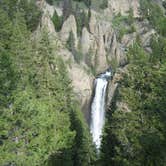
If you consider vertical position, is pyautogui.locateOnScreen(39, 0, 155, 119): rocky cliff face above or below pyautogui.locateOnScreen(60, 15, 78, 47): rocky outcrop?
below

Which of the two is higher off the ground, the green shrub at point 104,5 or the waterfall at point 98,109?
the green shrub at point 104,5

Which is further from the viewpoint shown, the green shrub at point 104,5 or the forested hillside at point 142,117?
the green shrub at point 104,5

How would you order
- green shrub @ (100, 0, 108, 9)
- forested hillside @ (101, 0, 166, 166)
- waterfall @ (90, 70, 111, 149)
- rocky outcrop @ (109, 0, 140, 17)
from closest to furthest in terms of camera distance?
1. forested hillside @ (101, 0, 166, 166)
2. waterfall @ (90, 70, 111, 149)
3. green shrub @ (100, 0, 108, 9)
4. rocky outcrop @ (109, 0, 140, 17)

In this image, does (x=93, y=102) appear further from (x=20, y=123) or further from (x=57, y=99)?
(x=20, y=123)

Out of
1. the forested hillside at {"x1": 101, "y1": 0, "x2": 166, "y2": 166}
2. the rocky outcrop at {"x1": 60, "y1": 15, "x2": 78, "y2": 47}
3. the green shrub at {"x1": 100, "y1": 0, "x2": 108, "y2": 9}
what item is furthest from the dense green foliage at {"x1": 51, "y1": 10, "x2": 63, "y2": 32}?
the forested hillside at {"x1": 101, "y1": 0, "x2": 166, "y2": 166}

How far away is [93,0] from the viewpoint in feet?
376

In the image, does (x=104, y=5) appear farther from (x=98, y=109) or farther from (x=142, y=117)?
(x=142, y=117)

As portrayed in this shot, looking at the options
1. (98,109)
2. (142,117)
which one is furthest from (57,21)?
(142,117)

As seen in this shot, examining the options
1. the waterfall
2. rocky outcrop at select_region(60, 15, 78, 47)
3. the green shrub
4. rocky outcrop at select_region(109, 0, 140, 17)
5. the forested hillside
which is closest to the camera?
the forested hillside

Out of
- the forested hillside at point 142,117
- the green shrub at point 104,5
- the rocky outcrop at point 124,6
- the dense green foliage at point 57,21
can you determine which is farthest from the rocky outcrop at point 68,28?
the forested hillside at point 142,117

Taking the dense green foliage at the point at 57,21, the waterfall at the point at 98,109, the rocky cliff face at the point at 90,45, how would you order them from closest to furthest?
the waterfall at the point at 98,109 < the rocky cliff face at the point at 90,45 < the dense green foliage at the point at 57,21

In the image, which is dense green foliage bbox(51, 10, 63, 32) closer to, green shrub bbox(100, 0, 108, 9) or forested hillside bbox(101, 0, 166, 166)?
green shrub bbox(100, 0, 108, 9)

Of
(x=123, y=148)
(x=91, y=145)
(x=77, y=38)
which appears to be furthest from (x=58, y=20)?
(x=123, y=148)

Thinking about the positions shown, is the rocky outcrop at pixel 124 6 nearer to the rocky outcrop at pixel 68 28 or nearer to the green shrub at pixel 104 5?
the green shrub at pixel 104 5
